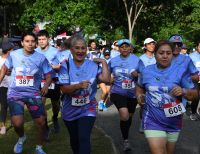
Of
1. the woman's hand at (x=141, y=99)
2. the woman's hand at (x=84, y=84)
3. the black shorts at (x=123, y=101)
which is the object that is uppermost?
the woman's hand at (x=84, y=84)

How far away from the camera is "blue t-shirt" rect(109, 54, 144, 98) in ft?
26.8

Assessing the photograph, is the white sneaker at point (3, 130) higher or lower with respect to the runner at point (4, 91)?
lower

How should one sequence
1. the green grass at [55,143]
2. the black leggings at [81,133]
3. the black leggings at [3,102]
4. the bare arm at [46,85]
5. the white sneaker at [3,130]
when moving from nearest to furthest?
the black leggings at [81,133] < the bare arm at [46,85] < the green grass at [55,143] < the white sneaker at [3,130] < the black leggings at [3,102]

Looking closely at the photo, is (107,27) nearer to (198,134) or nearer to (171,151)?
(198,134)

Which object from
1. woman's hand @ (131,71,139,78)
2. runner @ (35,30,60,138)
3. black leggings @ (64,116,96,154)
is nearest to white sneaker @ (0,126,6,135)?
runner @ (35,30,60,138)

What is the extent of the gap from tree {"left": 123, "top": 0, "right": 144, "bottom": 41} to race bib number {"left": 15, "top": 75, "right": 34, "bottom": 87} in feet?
73.3

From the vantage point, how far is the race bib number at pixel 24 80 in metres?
6.91

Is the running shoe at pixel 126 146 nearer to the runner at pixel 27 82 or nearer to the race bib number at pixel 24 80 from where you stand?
the runner at pixel 27 82

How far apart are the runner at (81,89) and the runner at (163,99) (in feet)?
2.35

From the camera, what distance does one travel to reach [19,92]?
7.02 metres

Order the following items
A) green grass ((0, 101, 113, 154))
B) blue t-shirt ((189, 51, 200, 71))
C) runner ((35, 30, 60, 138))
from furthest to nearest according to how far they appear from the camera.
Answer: blue t-shirt ((189, 51, 200, 71))
runner ((35, 30, 60, 138))
green grass ((0, 101, 113, 154))

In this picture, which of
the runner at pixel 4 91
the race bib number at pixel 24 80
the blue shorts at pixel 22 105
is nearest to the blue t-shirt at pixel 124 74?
the blue shorts at pixel 22 105

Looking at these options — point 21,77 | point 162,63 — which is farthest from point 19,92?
point 162,63

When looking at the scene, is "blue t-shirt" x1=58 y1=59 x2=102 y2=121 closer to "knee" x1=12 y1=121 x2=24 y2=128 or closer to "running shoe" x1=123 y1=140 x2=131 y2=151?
"knee" x1=12 y1=121 x2=24 y2=128
